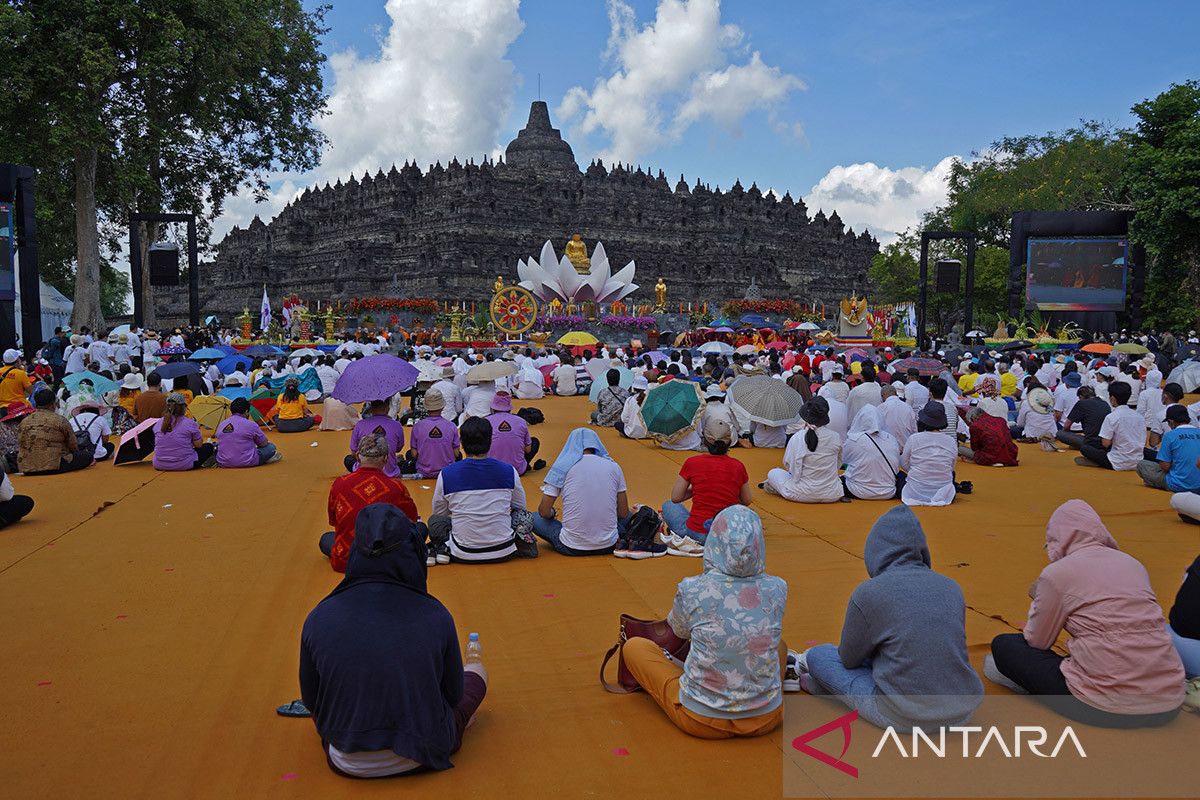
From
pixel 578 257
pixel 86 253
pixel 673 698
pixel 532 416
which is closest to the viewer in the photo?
pixel 673 698

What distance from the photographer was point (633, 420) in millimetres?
13125

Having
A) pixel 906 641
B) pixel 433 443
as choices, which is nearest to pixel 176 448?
pixel 433 443

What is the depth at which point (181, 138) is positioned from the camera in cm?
2619

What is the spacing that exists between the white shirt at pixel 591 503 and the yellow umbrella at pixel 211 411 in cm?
754

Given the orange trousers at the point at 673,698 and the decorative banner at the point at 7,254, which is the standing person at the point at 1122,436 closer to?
the orange trousers at the point at 673,698

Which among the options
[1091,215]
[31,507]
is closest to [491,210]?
[1091,215]

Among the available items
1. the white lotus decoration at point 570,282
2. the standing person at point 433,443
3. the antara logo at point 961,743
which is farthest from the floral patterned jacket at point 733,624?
the white lotus decoration at point 570,282

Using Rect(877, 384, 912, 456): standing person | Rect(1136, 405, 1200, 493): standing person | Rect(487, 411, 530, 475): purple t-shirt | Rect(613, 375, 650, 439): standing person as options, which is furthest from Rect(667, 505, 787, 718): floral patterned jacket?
Rect(613, 375, 650, 439): standing person

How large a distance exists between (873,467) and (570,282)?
93.0ft

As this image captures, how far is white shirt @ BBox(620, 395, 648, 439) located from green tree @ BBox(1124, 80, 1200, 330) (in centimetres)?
2382

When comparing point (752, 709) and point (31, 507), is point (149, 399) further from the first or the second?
point (752, 709)

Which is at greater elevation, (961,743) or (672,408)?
(672,408)

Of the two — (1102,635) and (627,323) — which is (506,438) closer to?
(1102,635)

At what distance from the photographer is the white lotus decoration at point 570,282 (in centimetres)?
3644
